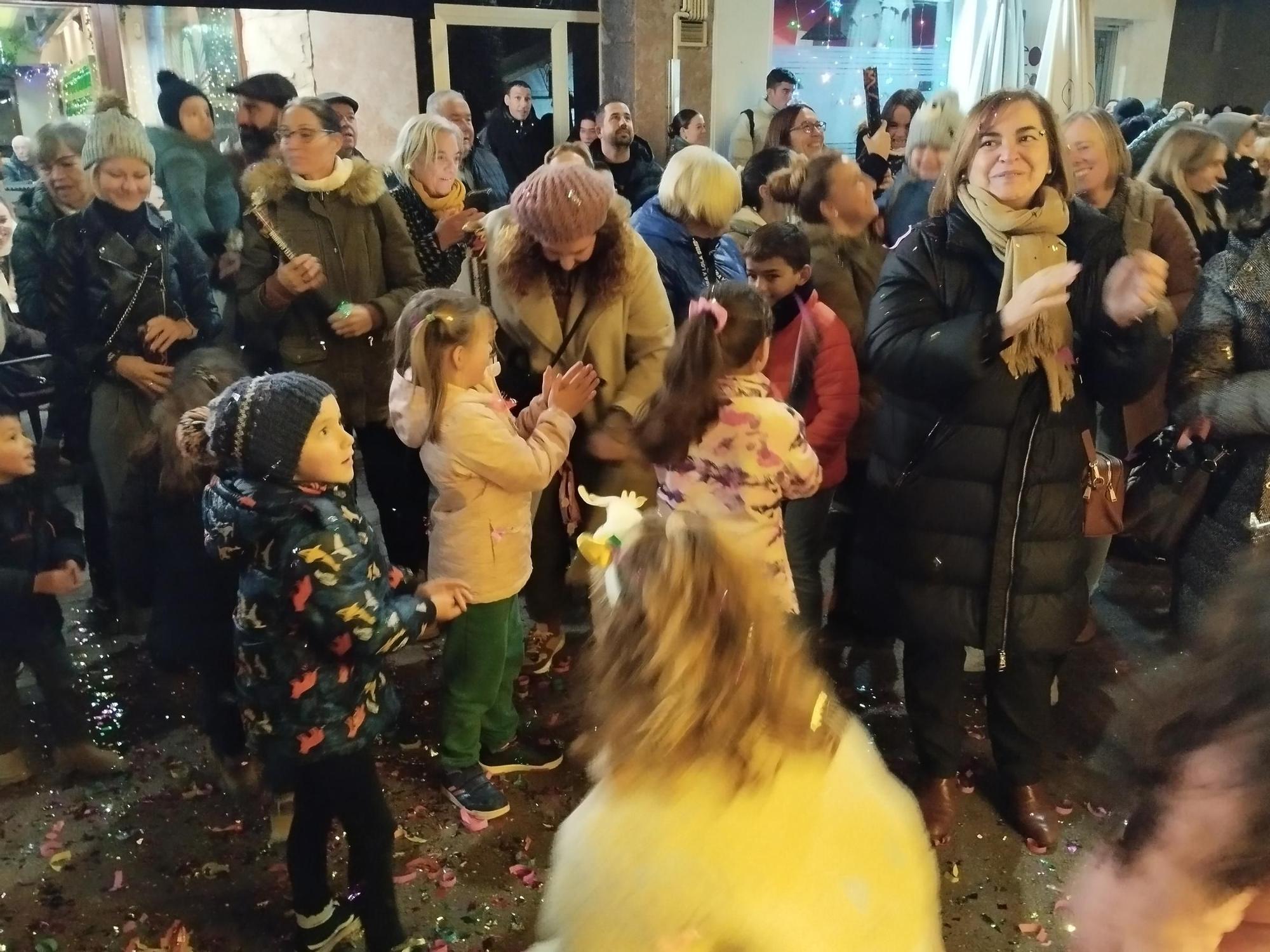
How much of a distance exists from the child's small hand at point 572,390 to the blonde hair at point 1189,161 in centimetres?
315

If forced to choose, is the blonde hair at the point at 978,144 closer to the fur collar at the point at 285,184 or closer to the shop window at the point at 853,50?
the fur collar at the point at 285,184

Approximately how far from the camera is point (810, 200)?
12.0ft

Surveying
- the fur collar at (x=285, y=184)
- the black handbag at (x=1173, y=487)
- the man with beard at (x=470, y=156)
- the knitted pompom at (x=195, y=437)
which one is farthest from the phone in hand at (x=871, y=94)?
the knitted pompom at (x=195, y=437)

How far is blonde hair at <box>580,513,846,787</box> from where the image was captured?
1.29 metres

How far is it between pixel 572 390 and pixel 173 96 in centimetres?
327

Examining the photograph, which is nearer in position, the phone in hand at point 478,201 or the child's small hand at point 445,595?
the child's small hand at point 445,595

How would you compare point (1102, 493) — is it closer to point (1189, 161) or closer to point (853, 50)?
point (1189, 161)

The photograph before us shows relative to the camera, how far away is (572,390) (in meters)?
2.94

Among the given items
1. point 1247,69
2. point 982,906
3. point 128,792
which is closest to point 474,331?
point 128,792

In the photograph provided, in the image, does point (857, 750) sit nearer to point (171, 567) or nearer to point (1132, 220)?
point (171, 567)

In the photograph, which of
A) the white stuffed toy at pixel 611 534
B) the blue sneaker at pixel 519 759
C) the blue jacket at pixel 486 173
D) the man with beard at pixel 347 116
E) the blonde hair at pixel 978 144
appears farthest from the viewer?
the blue jacket at pixel 486 173

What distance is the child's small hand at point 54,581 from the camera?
2895mm

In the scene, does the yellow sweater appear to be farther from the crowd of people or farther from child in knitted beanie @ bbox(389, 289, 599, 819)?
child in knitted beanie @ bbox(389, 289, 599, 819)

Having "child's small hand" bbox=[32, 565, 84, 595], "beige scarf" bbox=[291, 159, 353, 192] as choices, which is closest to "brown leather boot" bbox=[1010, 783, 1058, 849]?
"child's small hand" bbox=[32, 565, 84, 595]
